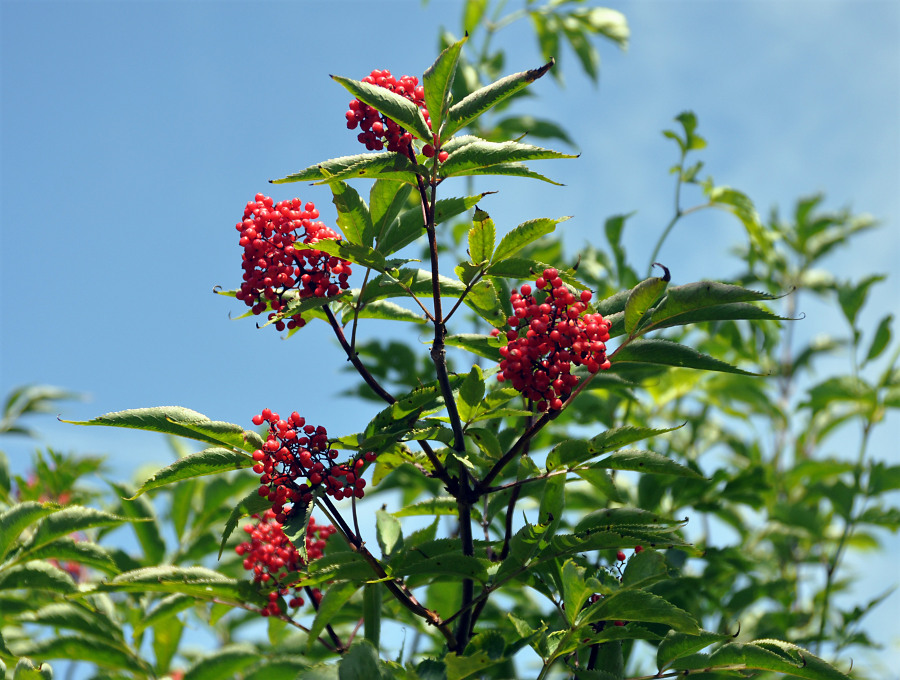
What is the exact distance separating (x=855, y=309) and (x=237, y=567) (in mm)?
4059

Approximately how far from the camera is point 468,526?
2107 millimetres

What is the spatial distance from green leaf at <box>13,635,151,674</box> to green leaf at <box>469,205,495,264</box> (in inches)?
88.0

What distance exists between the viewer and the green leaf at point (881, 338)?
4.03 metres

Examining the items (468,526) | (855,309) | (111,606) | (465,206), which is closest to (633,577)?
(468,526)

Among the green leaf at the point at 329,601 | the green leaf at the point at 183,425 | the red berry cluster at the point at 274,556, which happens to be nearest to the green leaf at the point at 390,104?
the green leaf at the point at 183,425

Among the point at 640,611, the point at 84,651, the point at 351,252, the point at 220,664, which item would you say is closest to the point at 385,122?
the point at 351,252

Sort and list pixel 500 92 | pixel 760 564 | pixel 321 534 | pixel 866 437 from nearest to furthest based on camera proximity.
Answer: pixel 500 92 → pixel 321 534 → pixel 760 564 → pixel 866 437

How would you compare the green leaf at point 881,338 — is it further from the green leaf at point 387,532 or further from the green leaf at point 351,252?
the green leaf at point 351,252

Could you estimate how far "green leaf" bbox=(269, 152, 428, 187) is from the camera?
183cm

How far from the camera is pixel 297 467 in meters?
1.96

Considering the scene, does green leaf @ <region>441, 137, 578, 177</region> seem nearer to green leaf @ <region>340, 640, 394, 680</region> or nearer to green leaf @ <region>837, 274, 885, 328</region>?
green leaf @ <region>340, 640, 394, 680</region>

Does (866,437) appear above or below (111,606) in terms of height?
above

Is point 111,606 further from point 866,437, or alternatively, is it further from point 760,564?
point 866,437

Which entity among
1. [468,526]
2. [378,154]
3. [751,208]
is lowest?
[468,526]
